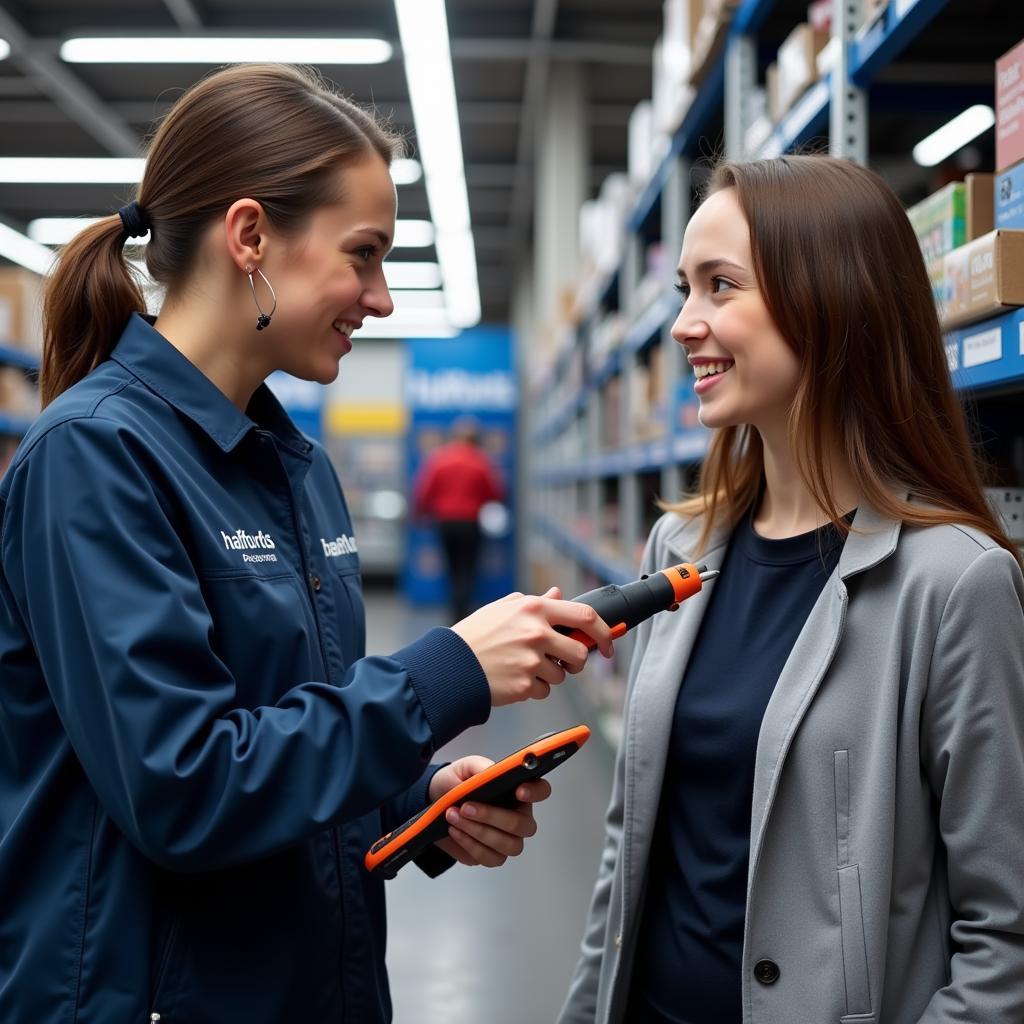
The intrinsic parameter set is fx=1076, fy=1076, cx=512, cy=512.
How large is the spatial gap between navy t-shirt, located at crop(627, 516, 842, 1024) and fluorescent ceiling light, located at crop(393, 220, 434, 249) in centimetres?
1231

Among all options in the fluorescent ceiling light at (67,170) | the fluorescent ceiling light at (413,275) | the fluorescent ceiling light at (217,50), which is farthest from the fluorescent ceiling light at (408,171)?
the fluorescent ceiling light at (413,275)

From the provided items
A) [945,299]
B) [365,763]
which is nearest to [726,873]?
[365,763]

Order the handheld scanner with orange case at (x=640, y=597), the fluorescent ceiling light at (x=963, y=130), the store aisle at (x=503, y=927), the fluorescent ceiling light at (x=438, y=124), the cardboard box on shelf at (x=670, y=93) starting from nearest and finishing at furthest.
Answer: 1. the handheld scanner with orange case at (x=640, y=597)
2. the fluorescent ceiling light at (x=963, y=130)
3. the store aisle at (x=503, y=927)
4. the cardboard box on shelf at (x=670, y=93)
5. the fluorescent ceiling light at (x=438, y=124)

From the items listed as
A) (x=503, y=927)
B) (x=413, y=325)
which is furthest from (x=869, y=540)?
(x=413, y=325)

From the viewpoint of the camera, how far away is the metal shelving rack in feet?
4.99

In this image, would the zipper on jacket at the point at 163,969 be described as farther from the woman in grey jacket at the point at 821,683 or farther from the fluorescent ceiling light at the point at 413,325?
the fluorescent ceiling light at the point at 413,325

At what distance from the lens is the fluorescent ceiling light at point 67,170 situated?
11.6 meters

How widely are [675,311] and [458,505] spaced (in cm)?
685

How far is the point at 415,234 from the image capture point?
13.8 m

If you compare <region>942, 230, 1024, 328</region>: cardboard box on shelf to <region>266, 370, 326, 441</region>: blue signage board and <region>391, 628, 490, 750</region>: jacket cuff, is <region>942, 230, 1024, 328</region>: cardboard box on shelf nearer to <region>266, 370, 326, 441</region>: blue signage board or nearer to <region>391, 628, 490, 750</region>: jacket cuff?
<region>391, 628, 490, 750</region>: jacket cuff

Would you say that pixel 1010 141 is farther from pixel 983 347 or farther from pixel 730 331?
pixel 730 331

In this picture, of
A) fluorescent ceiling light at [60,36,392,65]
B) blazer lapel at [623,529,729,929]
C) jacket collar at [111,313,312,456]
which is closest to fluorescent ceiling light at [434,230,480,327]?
fluorescent ceiling light at [60,36,392,65]

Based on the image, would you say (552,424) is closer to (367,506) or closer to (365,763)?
(367,506)

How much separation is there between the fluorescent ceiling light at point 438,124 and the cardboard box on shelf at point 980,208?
19.7ft
